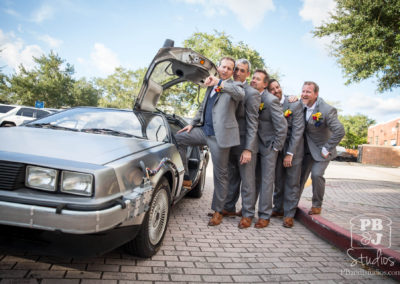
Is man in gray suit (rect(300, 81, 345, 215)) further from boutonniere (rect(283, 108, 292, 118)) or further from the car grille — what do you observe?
the car grille

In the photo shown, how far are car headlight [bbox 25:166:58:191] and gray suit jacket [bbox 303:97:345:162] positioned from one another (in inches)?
138

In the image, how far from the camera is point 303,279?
8.64 feet

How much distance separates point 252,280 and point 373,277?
126 centimetres

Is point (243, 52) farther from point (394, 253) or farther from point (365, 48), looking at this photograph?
point (394, 253)

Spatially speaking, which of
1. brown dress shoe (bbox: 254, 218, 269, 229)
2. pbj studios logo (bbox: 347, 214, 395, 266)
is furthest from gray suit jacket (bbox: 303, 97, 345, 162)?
brown dress shoe (bbox: 254, 218, 269, 229)

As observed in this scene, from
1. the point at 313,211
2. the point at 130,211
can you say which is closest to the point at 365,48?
the point at 313,211

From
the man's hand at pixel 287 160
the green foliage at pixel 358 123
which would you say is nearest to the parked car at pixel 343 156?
the man's hand at pixel 287 160

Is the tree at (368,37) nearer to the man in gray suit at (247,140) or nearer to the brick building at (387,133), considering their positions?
the man in gray suit at (247,140)

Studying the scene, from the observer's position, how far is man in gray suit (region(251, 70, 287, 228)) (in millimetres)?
4012

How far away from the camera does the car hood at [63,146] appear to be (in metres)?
2.06

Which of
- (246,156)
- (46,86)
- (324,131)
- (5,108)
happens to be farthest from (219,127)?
(46,86)

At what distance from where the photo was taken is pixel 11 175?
1.98 m

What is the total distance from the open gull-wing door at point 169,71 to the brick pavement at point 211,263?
5.99ft

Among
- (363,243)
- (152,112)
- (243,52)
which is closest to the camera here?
(363,243)
